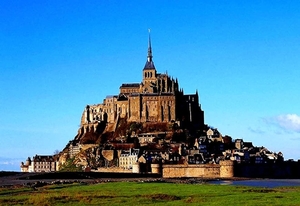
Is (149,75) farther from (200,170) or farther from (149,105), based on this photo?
(200,170)

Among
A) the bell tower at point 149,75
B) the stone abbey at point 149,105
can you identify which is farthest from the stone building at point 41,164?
the bell tower at point 149,75

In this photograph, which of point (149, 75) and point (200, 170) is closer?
point (200, 170)

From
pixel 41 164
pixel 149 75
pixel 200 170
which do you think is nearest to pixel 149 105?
pixel 149 75

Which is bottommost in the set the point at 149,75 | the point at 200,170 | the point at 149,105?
the point at 200,170

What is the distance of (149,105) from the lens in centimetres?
14550

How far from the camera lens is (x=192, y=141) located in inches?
5330

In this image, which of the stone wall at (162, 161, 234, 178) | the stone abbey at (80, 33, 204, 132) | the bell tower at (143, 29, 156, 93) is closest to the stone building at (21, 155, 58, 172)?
the stone abbey at (80, 33, 204, 132)

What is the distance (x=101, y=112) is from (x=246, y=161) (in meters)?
54.5

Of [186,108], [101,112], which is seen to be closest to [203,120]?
[186,108]

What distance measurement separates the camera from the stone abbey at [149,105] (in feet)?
475

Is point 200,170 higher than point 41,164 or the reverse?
the reverse

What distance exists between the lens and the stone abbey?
145 m

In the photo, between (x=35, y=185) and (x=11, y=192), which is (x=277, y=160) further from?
(x=11, y=192)

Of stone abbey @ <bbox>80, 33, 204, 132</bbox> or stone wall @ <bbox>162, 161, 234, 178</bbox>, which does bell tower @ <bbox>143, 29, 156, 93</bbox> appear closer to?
stone abbey @ <bbox>80, 33, 204, 132</bbox>
